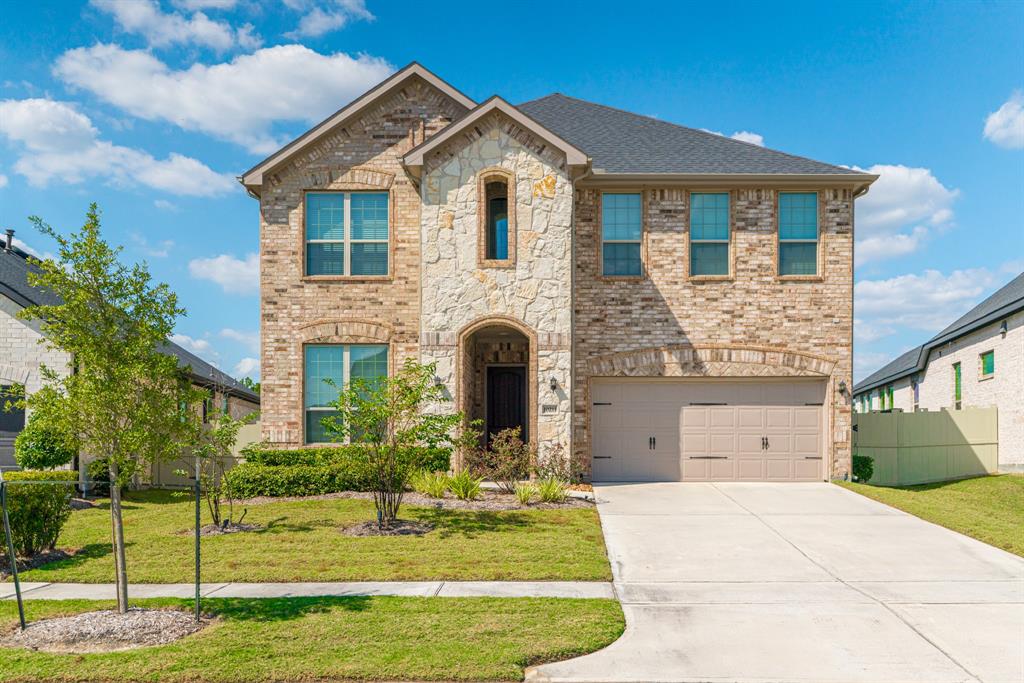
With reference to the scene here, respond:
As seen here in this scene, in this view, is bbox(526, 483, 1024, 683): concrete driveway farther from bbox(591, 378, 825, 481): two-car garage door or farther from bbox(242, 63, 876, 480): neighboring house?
bbox(242, 63, 876, 480): neighboring house

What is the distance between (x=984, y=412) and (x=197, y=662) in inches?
911

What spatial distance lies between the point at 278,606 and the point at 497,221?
11.8 m

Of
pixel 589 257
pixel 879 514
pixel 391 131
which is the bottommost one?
pixel 879 514

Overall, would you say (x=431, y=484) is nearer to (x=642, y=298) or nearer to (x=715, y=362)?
(x=642, y=298)

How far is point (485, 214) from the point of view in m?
16.8

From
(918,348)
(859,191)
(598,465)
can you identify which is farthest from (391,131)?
(918,348)

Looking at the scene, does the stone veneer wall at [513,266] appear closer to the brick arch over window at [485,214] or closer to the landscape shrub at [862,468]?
the brick arch over window at [485,214]

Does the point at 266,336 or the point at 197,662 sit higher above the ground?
the point at 266,336

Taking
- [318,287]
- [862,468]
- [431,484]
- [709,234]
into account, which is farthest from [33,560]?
[862,468]

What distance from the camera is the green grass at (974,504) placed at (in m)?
12.3

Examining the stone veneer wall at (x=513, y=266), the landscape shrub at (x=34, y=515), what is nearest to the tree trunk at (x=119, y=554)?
the landscape shrub at (x=34, y=515)

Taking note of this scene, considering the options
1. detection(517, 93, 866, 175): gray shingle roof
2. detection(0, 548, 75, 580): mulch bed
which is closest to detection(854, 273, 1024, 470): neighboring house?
detection(517, 93, 866, 175): gray shingle roof

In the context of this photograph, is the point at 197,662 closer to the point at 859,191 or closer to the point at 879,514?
the point at 879,514

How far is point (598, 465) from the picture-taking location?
58.9ft
